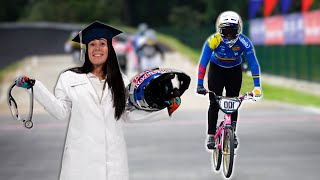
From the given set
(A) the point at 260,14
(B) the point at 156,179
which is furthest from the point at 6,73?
(A) the point at 260,14

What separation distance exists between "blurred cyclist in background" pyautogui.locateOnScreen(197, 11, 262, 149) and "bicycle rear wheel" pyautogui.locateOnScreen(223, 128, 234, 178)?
1050 millimetres

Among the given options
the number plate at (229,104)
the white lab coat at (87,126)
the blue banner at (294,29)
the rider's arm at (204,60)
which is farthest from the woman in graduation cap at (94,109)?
the blue banner at (294,29)

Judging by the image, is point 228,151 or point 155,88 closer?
point 155,88

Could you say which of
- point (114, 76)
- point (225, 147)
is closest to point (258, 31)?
point (225, 147)

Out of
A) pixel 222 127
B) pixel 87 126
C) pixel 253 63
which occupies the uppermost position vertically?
pixel 253 63

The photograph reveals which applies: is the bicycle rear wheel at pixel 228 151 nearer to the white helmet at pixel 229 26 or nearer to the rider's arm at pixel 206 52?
the rider's arm at pixel 206 52

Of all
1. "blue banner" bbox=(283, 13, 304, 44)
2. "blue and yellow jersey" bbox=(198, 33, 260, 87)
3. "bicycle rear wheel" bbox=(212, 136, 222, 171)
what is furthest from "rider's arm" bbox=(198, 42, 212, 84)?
"blue banner" bbox=(283, 13, 304, 44)

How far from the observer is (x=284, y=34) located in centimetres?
4106

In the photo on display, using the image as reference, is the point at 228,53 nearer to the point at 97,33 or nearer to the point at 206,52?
the point at 206,52

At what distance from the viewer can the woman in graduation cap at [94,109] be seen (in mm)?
6062

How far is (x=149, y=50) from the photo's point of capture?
2422 cm

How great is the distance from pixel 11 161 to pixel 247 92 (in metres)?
9.27

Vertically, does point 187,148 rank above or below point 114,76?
below

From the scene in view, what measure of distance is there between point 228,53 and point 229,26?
0.40 m
